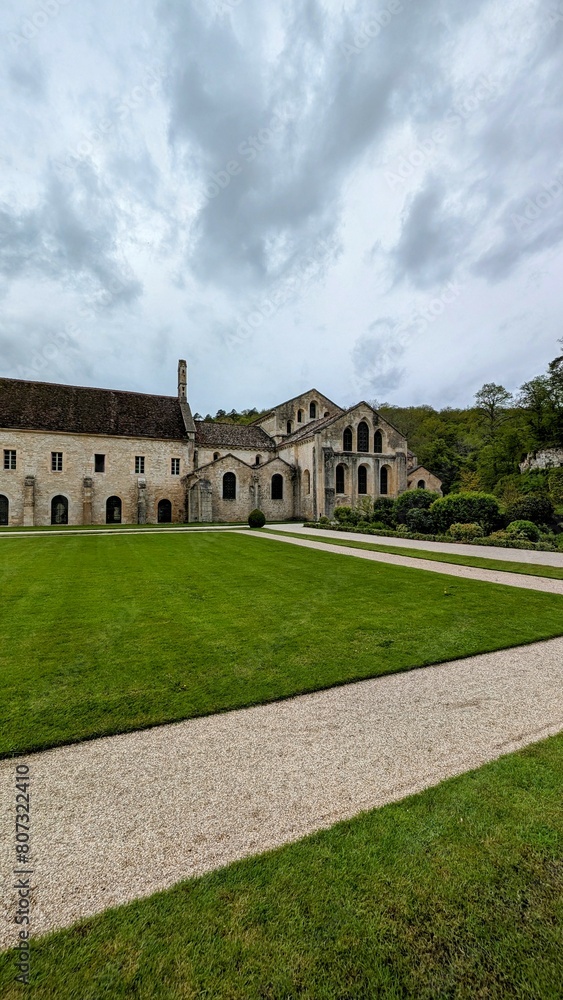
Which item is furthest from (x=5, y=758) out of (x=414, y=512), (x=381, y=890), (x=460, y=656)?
(x=414, y=512)

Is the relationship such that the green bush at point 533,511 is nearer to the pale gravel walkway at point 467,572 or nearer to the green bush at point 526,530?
the green bush at point 526,530

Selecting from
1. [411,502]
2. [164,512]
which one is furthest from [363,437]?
[164,512]

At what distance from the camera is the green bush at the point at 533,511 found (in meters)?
18.7

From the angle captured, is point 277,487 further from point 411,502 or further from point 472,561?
point 472,561

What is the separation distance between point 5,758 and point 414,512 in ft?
69.1

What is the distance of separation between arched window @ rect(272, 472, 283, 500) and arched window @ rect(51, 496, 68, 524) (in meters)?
16.1

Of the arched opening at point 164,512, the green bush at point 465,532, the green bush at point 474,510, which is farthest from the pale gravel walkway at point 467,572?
the arched opening at point 164,512

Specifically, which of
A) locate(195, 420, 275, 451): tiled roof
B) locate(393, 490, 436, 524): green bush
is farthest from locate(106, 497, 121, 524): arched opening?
locate(393, 490, 436, 524): green bush

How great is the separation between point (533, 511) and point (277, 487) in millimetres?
20659

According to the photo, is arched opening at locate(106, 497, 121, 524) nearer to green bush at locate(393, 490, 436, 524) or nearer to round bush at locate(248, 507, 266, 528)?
round bush at locate(248, 507, 266, 528)

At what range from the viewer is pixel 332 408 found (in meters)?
Answer: 42.1

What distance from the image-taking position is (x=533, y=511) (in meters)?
18.8

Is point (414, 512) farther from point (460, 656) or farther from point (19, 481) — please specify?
point (19, 481)

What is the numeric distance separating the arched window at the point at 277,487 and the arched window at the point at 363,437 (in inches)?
285
